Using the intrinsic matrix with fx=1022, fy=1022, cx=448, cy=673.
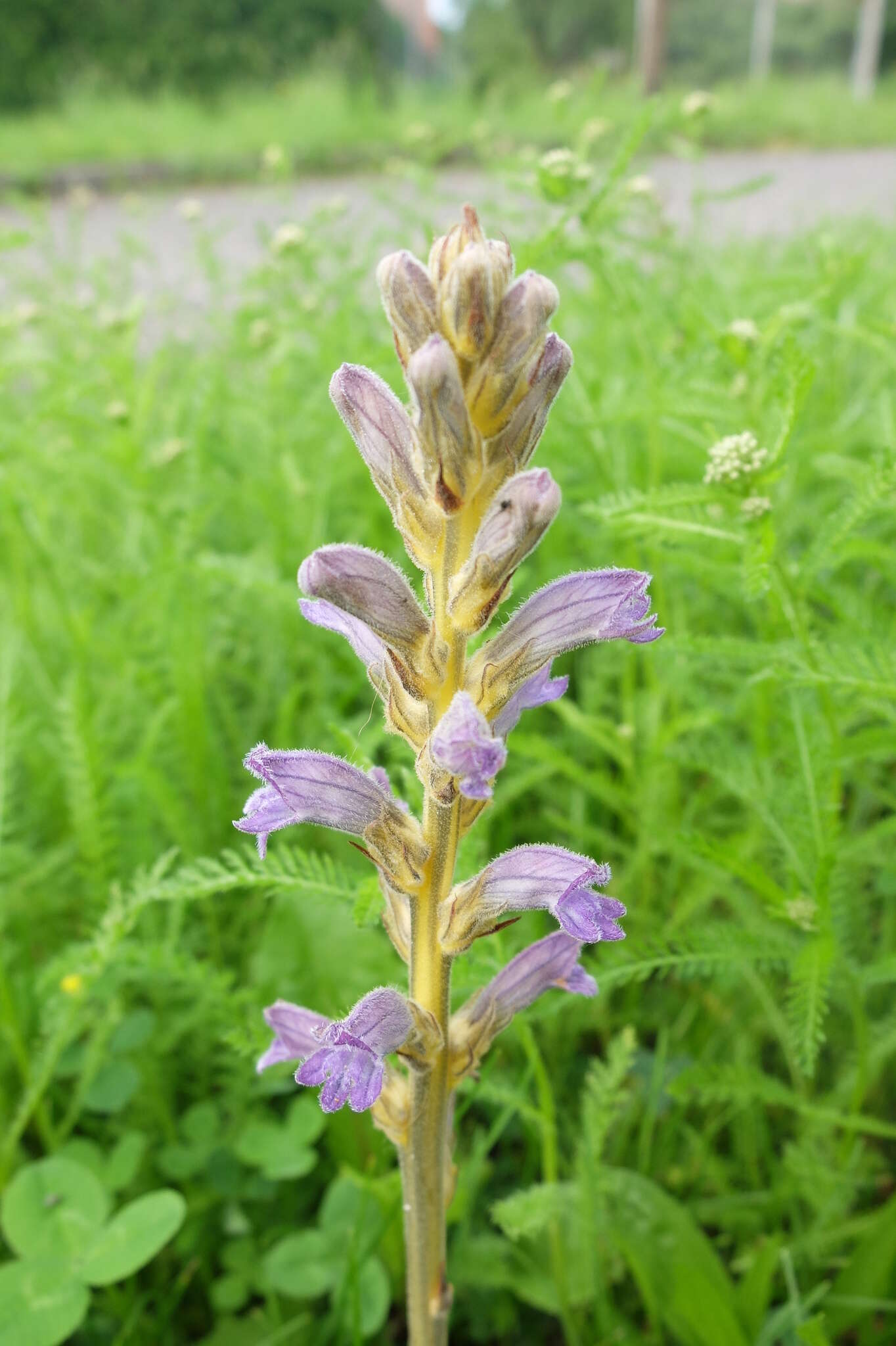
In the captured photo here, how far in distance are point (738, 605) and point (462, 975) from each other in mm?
2363

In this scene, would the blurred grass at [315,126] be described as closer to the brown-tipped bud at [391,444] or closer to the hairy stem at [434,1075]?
the brown-tipped bud at [391,444]

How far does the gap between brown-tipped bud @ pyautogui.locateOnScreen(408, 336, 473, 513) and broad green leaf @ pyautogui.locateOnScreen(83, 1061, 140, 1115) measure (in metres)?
1.99

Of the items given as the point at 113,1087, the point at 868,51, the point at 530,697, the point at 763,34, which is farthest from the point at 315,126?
the point at 763,34

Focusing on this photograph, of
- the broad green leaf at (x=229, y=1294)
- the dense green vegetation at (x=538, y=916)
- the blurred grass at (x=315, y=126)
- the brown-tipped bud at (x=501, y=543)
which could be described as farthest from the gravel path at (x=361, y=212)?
the broad green leaf at (x=229, y=1294)

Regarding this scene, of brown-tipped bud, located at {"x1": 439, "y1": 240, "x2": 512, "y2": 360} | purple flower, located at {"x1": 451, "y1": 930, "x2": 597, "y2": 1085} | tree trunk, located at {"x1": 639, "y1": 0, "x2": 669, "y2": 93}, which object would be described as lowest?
purple flower, located at {"x1": 451, "y1": 930, "x2": 597, "y2": 1085}

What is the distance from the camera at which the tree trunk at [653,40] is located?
37.3 feet

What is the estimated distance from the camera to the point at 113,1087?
106 inches

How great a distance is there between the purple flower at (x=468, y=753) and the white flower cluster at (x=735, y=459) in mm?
1074

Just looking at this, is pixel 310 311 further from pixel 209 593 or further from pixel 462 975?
pixel 462 975

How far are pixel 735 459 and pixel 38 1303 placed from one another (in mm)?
2356

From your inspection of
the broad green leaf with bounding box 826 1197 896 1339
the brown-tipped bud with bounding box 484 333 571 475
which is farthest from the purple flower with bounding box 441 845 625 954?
the broad green leaf with bounding box 826 1197 896 1339

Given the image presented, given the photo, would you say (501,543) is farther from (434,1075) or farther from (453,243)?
(434,1075)

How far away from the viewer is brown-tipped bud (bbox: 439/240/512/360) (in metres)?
1.38

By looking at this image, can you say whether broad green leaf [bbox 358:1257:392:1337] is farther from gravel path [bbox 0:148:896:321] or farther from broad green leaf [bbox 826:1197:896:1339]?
gravel path [bbox 0:148:896:321]
